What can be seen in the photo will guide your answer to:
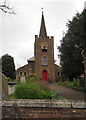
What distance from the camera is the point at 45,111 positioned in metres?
4.73

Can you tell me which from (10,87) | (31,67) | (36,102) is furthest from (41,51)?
(36,102)

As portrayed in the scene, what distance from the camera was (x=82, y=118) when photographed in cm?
470

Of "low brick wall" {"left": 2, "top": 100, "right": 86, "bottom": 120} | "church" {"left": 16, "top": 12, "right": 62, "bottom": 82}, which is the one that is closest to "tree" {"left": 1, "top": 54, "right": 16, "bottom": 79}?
"church" {"left": 16, "top": 12, "right": 62, "bottom": 82}

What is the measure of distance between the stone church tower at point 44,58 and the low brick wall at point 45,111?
85.5 feet

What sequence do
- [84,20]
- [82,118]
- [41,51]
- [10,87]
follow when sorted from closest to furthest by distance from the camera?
[82,118]
[84,20]
[10,87]
[41,51]

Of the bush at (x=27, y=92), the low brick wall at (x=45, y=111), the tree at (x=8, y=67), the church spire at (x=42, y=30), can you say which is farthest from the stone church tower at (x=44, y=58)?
the low brick wall at (x=45, y=111)

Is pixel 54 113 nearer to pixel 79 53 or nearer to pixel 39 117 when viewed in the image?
pixel 39 117

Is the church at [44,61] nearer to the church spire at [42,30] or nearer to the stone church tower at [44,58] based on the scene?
the stone church tower at [44,58]

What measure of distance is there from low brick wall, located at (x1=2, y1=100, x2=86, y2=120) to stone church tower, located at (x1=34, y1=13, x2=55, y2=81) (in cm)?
2605

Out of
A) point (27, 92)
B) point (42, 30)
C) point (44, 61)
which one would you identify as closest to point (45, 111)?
point (27, 92)

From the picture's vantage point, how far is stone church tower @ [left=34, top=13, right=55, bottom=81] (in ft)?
102

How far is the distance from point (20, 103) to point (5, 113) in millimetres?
669

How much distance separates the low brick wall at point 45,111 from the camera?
185 inches

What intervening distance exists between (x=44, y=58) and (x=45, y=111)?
27.0 meters
